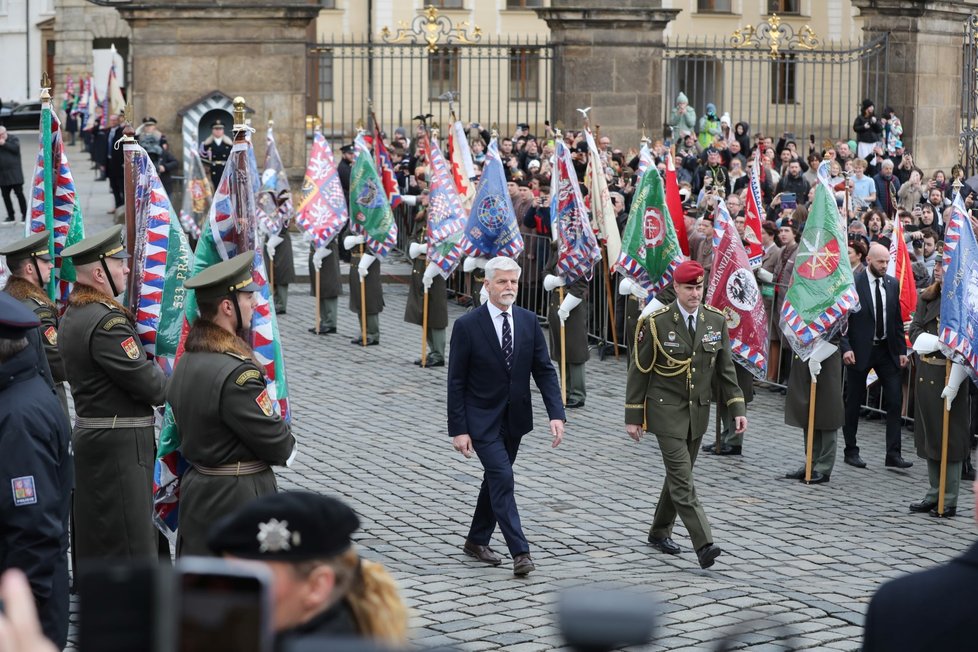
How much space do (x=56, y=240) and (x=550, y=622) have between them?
4.95 meters

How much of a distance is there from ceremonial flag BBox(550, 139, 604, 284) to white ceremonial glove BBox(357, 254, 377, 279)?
2.55m

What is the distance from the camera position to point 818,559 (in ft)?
30.5

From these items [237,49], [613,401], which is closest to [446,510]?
[613,401]

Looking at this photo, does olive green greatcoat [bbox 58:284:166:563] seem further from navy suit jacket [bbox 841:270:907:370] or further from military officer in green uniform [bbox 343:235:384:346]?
military officer in green uniform [bbox 343:235:384:346]

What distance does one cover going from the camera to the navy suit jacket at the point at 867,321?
12398mm

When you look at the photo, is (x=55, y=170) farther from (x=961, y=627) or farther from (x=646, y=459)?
(x=961, y=627)

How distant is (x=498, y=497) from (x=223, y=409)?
2.55m

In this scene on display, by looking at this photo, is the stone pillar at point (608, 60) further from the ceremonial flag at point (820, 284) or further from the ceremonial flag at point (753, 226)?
the ceremonial flag at point (820, 284)

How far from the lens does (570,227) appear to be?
14555 millimetres

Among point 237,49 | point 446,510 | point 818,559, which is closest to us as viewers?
point 818,559

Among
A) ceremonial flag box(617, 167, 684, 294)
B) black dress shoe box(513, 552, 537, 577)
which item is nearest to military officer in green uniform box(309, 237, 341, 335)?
ceremonial flag box(617, 167, 684, 294)

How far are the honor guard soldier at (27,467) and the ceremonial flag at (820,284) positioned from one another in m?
6.85

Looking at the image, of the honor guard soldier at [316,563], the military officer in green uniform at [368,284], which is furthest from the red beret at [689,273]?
the military officer in green uniform at [368,284]

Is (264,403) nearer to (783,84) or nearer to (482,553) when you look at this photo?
(482,553)
